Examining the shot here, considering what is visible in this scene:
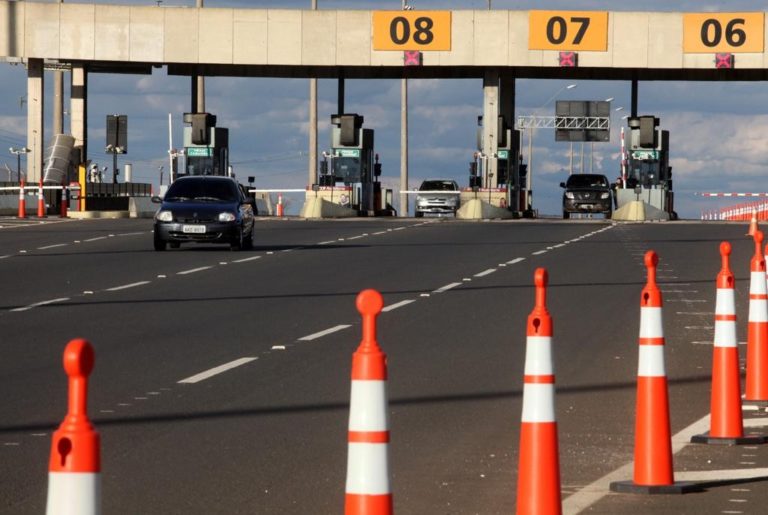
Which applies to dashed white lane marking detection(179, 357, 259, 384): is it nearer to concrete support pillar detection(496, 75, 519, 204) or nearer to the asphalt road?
the asphalt road

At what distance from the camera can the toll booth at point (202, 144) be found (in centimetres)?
6681

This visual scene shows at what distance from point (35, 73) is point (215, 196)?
33015mm

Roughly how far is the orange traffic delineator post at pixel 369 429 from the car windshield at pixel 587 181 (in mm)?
66153

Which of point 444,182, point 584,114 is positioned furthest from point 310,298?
point 584,114

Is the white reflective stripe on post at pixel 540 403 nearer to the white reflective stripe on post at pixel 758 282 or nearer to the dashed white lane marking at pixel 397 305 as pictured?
the white reflective stripe on post at pixel 758 282

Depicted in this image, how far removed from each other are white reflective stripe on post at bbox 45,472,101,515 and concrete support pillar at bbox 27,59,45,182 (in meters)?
60.9

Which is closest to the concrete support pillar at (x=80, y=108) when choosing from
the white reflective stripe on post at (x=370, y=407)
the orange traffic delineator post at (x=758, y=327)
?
the orange traffic delineator post at (x=758, y=327)

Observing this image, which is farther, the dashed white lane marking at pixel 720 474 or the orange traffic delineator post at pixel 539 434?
the dashed white lane marking at pixel 720 474

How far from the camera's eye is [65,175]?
6372cm

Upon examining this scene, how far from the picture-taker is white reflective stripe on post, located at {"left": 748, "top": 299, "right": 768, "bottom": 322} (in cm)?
1165

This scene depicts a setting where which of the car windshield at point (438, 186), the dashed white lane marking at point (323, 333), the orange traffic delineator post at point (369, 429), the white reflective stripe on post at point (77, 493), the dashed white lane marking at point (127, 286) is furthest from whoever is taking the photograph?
the car windshield at point (438, 186)

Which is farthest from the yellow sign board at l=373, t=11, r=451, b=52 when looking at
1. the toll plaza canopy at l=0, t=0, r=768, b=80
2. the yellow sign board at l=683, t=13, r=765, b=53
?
the yellow sign board at l=683, t=13, r=765, b=53

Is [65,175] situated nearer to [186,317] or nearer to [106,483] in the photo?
[186,317]

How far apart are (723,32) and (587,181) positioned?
9.97 metres
